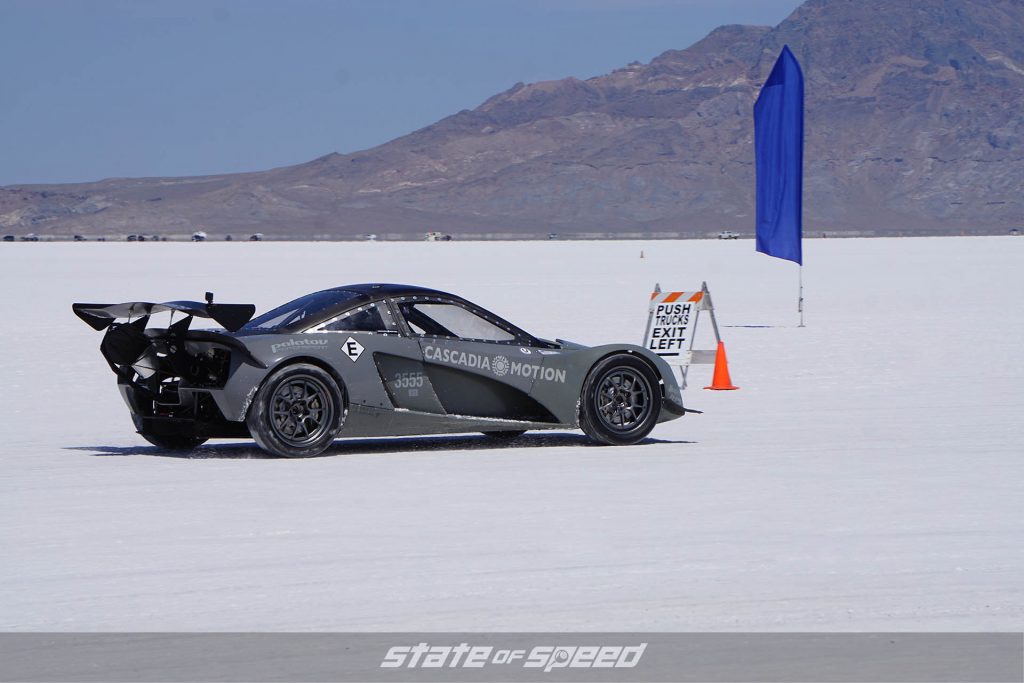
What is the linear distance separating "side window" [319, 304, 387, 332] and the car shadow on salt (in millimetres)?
921

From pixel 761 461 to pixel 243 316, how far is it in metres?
3.69

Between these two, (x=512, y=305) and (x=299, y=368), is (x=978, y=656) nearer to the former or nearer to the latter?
(x=299, y=368)

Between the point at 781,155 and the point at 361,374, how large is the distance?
14.8 meters

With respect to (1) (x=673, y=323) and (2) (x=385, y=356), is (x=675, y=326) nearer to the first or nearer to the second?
(1) (x=673, y=323)

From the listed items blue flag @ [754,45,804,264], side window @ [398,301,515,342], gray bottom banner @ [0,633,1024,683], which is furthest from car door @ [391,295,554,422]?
blue flag @ [754,45,804,264]

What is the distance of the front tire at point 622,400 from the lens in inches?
502

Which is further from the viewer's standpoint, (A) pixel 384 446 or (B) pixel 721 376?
(B) pixel 721 376

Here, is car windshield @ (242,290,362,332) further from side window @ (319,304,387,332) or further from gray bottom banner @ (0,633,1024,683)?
gray bottom banner @ (0,633,1024,683)

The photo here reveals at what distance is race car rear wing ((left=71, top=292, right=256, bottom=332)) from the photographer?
11594 mm

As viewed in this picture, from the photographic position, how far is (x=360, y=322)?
479 inches

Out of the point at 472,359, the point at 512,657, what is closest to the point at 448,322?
the point at 472,359

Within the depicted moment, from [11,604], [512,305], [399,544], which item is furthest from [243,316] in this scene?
[512,305]

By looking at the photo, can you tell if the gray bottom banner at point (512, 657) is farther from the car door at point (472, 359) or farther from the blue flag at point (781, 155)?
the blue flag at point (781, 155)

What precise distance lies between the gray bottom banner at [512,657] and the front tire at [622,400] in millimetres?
6143
